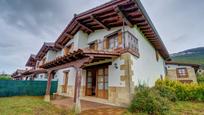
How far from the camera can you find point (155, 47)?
38.9 ft

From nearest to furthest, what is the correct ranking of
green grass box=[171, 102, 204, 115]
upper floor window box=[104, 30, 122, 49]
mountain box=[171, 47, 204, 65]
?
green grass box=[171, 102, 204, 115] → upper floor window box=[104, 30, 122, 49] → mountain box=[171, 47, 204, 65]

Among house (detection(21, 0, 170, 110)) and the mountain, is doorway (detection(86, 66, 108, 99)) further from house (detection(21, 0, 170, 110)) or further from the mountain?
the mountain

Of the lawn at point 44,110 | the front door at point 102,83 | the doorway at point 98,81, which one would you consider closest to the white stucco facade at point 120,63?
the doorway at point 98,81

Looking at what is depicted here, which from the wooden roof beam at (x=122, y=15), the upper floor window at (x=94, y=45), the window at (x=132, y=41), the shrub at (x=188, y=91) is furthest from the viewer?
the upper floor window at (x=94, y=45)

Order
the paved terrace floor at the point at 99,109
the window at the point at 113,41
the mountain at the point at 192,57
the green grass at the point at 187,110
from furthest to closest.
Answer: the mountain at the point at 192,57, the window at the point at 113,41, the green grass at the point at 187,110, the paved terrace floor at the point at 99,109

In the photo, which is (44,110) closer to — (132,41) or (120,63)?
(120,63)

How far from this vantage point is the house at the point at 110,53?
593 cm

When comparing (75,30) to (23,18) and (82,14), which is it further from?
(23,18)

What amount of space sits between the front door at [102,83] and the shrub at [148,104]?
2.54 meters

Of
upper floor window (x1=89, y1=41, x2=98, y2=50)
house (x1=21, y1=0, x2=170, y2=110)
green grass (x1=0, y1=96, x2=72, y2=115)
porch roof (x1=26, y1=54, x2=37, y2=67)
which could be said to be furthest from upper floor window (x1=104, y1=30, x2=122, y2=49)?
porch roof (x1=26, y1=54, x2=37, y2=67)

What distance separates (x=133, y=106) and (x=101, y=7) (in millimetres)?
5768

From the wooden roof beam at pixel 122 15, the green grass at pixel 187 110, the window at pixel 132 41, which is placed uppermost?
the wooden roof beam at pixel 122 15

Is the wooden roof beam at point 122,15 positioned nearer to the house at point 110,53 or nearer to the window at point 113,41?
the house at point 110,53

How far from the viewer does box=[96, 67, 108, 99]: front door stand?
25.9 ft
